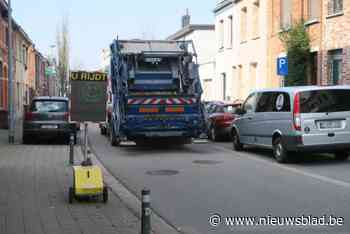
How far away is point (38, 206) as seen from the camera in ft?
29.6

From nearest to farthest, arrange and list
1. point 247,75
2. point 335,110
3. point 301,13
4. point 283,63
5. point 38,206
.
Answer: point 38,206 → point 335,110 → point 283,63 → point 301,13 → point 247,75

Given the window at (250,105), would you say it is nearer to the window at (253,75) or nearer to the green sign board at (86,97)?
the green sign board at (86,97)

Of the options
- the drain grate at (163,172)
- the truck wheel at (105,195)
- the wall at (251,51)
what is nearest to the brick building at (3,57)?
the wall at (251,51)

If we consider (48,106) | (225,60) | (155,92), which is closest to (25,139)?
(48,106)

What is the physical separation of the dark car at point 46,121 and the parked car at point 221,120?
15.9 feet

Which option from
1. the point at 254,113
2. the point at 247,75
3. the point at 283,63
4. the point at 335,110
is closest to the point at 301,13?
the point at 283,63

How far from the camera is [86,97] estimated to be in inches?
558

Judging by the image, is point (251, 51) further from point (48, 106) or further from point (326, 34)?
point (48, 106)

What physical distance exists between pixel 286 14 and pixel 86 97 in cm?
1617

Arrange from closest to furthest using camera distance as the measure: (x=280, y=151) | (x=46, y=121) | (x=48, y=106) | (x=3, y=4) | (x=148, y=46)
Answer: (x=280, y=151) < (x=148, y=46) < (x=46, y=121) < (x=48, y=106) < (x=3, y=4)

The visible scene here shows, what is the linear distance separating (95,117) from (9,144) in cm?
716

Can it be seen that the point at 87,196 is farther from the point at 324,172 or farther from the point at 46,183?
the point at 324,172

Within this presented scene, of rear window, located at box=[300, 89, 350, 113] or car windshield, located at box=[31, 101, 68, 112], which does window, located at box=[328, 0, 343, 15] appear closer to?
rear window, located at box=[300, 89, 350, 113]

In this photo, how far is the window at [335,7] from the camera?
22375 mm
